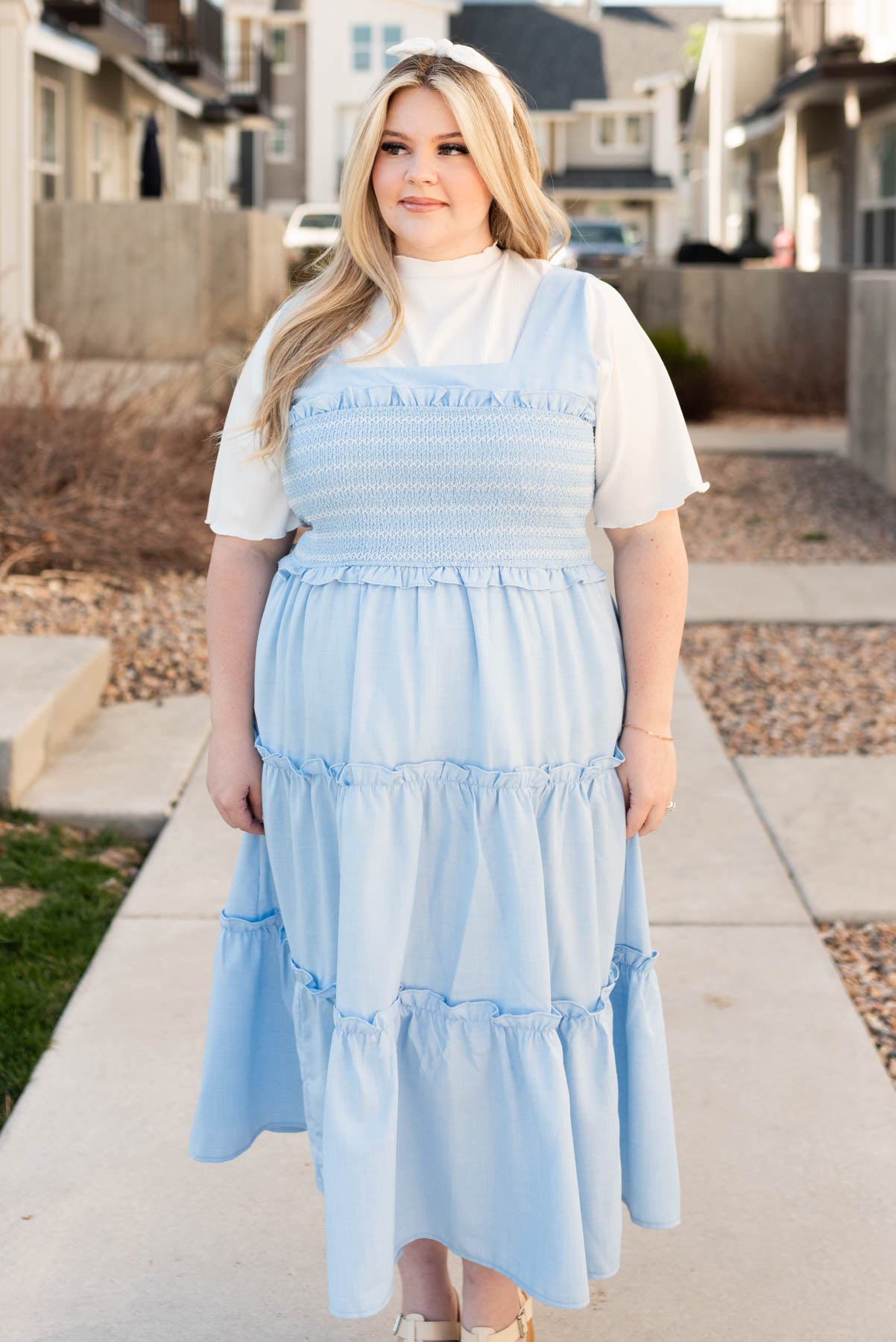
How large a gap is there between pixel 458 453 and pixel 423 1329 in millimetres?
1231

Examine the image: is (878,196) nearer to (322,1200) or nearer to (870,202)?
(870,202)

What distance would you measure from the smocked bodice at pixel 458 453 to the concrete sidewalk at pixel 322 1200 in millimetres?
1180

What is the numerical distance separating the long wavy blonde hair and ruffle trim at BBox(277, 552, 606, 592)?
0.65 ft

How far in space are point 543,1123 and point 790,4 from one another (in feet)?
73.5

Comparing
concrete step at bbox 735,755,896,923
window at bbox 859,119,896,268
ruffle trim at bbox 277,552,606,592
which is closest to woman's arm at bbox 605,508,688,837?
ruffle trim at bbox 277,552,606,592

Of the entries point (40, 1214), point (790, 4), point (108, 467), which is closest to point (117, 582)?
point (108, 467)

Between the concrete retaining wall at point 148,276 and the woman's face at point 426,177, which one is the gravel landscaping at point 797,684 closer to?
the woman's face at point 426,177

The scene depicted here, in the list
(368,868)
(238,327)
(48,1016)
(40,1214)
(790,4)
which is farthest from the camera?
(790,4)

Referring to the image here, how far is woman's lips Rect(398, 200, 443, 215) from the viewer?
199cm

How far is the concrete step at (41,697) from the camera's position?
4.34m

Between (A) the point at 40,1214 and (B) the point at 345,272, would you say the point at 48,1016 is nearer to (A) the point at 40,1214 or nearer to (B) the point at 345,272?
(A) the point at 40,1214

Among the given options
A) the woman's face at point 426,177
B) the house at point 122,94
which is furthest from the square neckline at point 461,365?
the house at point 122,94

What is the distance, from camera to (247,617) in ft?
7.02

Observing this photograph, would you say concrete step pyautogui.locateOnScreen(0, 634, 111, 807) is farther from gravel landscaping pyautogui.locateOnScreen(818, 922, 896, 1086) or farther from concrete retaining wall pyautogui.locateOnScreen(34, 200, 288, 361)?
concrete retaining wall pyautogui.locateOnScreen(34, 200, 288, 361)
